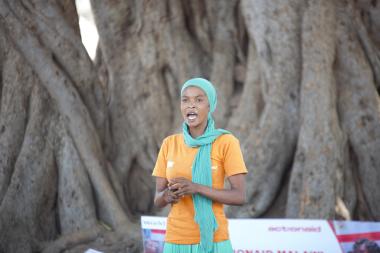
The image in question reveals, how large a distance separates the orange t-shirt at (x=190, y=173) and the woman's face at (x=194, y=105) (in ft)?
0.38

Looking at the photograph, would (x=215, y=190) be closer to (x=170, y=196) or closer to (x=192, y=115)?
(x=170, y=196)

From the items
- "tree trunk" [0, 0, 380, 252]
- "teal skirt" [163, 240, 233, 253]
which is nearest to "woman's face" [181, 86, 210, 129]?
"teal skirt" [163, 240, 233, 253]

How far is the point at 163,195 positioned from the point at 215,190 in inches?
9.5

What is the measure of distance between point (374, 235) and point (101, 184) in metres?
2.81

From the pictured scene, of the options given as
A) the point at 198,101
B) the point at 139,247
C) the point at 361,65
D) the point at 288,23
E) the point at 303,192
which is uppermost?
the point at 288,23

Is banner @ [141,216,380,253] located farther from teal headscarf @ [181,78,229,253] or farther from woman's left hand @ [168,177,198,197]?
woman's left hand @ [168,177,198,197]

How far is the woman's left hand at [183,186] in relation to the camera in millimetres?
2828

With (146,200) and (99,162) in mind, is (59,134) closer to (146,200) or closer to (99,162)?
(99,162)

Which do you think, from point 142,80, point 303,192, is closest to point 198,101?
point 303,192

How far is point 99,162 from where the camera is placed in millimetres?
6758

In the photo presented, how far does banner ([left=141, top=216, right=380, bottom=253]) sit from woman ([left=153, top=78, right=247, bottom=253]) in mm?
2012

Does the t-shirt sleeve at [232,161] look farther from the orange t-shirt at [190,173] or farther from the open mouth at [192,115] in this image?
the open mouth at [192,115]

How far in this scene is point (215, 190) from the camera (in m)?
2.91

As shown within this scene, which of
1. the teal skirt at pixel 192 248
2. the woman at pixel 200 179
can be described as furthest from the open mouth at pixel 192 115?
the teal skirt at pixel 192 248
